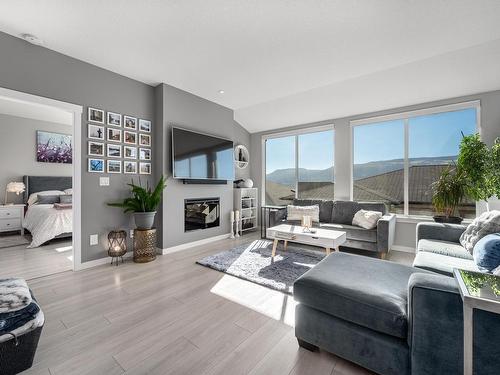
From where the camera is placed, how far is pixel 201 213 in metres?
4.20

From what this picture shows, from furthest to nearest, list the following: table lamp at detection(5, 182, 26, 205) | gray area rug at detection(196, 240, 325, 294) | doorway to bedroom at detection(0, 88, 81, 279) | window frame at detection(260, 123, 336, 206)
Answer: window frame at detection(260, 123, 336, 206), table lamp at detection(5, 182, 26, 205), doorway to bedroom at detection(0, 88, 81, 279), gray area rug at detection(196, 240, 325, 294)

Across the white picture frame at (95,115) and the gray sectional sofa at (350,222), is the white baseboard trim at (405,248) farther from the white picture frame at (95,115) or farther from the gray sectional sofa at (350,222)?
the white picture frame at (95,115)

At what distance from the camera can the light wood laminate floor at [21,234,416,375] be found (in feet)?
4.56

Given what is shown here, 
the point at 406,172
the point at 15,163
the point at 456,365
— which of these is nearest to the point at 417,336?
the point at 456,365

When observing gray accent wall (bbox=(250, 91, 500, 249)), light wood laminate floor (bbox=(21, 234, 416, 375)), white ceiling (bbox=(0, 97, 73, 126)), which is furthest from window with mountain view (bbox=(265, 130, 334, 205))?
white ceiling (bbox=(0, 97, 73, 126))

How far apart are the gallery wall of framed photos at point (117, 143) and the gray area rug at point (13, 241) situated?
2395 mm

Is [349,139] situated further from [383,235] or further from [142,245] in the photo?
[142,245]

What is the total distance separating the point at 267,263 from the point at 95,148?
2.74 m

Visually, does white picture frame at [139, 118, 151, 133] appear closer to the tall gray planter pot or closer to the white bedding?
the tall gray planter pot

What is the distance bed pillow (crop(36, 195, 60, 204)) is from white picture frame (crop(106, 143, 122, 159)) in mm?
2776

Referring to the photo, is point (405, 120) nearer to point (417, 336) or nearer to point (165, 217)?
point (417, 336)

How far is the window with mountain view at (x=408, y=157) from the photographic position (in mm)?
3656

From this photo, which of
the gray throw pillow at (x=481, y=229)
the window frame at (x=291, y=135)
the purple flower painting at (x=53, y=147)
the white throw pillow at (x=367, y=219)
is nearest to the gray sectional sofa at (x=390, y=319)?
the gray throw pillow at (x=481, y=229)

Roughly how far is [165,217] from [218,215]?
1.15 m
